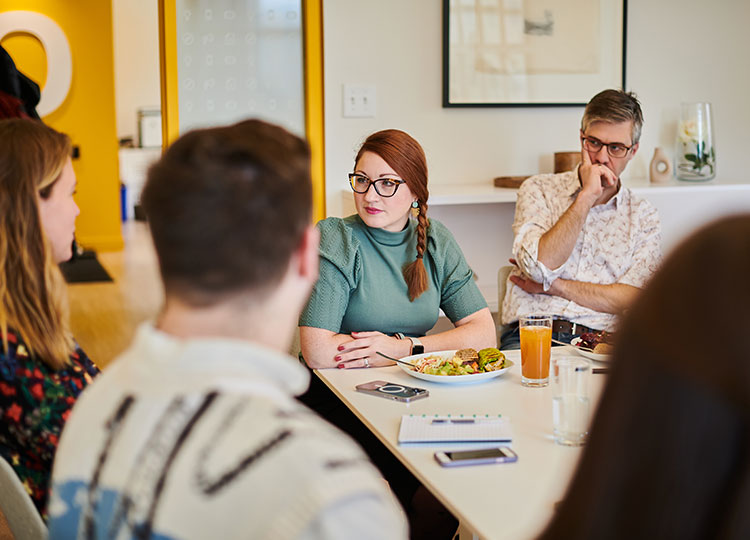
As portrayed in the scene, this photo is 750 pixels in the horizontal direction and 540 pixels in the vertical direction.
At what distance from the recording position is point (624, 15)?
3.70 m

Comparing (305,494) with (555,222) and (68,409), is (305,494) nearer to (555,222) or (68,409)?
(68,409)

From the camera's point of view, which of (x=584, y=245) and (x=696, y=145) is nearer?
(x=584, y=245)

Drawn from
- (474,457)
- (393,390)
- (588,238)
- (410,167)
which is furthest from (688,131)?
(474,457)

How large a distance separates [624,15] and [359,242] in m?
2.05

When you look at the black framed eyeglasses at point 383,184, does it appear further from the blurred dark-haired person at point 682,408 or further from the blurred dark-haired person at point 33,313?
the blurred dark-haired person at point 682,408

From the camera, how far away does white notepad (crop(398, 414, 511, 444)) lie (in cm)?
146

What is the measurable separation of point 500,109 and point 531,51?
0.27 m

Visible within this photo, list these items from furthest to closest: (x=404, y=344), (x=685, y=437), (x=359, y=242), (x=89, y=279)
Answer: (x=89, y=279), (x=359, y=242), (x=404, y=344), (x=685, y=437)

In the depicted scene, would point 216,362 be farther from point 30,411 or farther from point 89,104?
point 89,104

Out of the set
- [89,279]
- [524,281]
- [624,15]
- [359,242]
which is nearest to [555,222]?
[524,281]

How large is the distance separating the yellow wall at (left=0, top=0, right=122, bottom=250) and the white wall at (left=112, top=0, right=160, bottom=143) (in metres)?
2.59

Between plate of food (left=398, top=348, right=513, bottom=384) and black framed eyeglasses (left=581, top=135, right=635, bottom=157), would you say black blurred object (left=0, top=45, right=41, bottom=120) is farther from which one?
black framed eyeglasses (left=581, top=135, right=635, bottom=157)

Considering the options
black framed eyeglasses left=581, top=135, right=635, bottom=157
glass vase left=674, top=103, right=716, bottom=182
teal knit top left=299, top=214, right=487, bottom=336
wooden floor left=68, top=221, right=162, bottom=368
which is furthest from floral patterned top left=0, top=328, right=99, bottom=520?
glass vase left=674, top=103, right=716, bottom=182

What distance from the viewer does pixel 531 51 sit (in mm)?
3623
